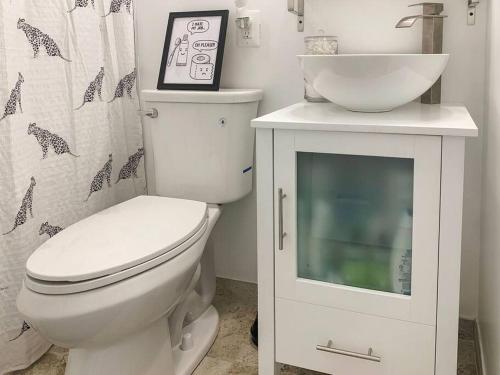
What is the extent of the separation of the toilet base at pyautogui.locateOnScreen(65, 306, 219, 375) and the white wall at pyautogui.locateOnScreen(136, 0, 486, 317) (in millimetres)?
426

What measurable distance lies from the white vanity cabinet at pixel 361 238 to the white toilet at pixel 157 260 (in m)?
0.25

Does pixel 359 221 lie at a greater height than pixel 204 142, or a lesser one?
lesser

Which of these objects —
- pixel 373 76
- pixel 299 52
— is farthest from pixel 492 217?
pixel 299 52

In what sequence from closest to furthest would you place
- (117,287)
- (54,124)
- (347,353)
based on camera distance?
1. (117,287)
2. (347,353)
3. (54,124)

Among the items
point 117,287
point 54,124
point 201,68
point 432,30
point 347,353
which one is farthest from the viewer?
point 201,68

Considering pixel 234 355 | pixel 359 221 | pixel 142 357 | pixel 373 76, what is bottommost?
pixel 234 355

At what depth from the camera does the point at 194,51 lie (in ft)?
5.57

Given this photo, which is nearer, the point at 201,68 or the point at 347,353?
the point at 347,353

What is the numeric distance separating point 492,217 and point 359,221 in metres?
0.31

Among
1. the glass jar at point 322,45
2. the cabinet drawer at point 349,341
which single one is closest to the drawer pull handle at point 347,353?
the cabinet drawer at point 349,341

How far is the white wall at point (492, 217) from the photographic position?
3.70 feet

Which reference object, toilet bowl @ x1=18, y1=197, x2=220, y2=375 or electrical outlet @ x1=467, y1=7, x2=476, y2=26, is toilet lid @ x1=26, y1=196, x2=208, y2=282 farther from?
electrical outlet @ x1=467, y1=7, x2=476, y2=26

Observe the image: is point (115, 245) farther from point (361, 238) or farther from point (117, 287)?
point (361, 238)

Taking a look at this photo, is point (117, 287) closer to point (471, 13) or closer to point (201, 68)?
point (201, 68)
